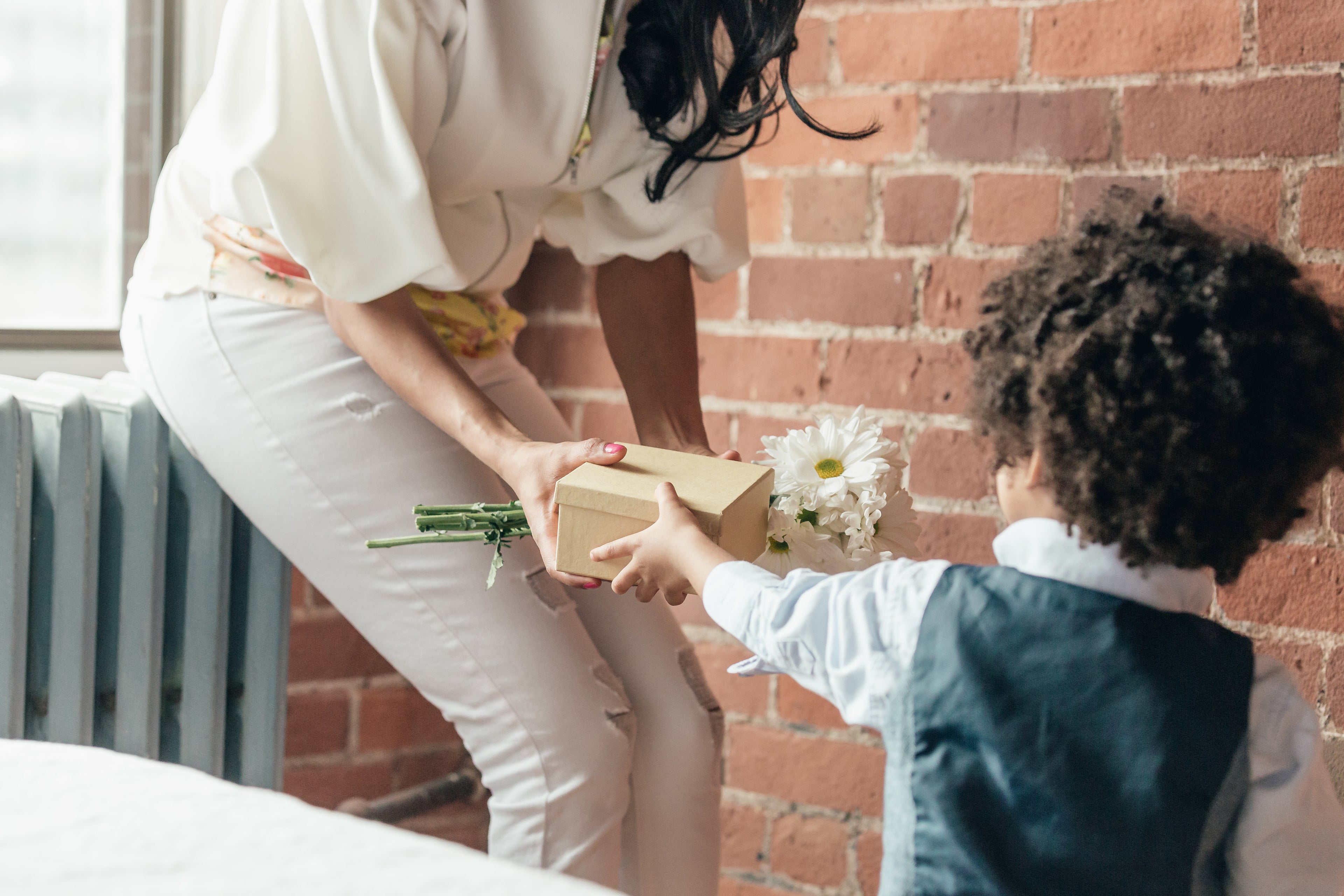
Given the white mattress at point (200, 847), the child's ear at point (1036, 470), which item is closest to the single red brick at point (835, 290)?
the child's ear at point (1036, 470)

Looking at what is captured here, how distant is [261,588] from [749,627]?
688mm

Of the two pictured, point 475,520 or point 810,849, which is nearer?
point 475,520

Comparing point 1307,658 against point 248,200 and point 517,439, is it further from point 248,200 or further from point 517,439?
point 248,200

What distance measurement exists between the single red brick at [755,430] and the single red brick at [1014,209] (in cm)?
32

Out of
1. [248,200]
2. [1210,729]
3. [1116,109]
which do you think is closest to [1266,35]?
[1116,109]

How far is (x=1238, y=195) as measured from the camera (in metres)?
1.17

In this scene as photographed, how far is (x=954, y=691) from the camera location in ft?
2.24

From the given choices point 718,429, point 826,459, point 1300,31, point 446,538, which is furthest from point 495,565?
point 1300,31

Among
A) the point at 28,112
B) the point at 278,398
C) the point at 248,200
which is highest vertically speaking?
the point at 28,112

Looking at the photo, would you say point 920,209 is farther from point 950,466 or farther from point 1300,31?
point 1300,31

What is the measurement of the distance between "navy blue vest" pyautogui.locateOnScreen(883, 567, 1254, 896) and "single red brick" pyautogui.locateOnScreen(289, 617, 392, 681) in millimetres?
1058

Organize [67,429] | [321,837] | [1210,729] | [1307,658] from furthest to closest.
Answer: [1307,658] → [67,429] → [1210,729] → [321,837]

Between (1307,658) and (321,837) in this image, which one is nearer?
(321,837)

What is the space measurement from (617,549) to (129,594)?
22.8 inches
